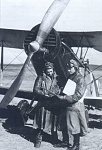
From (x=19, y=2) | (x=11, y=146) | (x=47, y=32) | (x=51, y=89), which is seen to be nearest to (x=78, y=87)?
(x=51, y=89)

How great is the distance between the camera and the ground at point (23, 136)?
503 cm

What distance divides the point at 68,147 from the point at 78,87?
142cm

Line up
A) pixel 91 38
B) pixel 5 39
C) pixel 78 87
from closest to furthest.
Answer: pixel 78 87 < pixel 91 38 < pixel 5 39

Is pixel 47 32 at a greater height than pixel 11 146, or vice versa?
pixel 47 32

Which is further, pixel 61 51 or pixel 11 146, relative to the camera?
pixel 61 51

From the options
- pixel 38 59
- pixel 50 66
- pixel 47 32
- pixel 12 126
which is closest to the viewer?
pixel 47 32

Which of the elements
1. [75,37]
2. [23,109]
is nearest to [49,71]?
[23,109]

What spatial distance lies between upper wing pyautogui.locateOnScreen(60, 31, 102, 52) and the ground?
2.34 metres

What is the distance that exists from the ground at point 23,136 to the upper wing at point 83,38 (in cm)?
234

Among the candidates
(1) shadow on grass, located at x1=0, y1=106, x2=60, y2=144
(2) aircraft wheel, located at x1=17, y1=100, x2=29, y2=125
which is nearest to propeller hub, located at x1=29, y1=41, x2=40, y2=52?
(1) shadow on grass, located at x1=0, y1=106, x2=60, y2=144

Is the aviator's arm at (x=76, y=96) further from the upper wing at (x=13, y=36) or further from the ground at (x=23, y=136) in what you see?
the upper wing at (x=13, y=36)

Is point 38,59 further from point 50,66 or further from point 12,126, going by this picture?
point 12,126

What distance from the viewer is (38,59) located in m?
5.50

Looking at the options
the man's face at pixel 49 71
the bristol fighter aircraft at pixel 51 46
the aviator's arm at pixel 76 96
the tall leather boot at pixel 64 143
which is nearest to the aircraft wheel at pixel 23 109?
the bristol fighter aircraft at pixel 51 46
